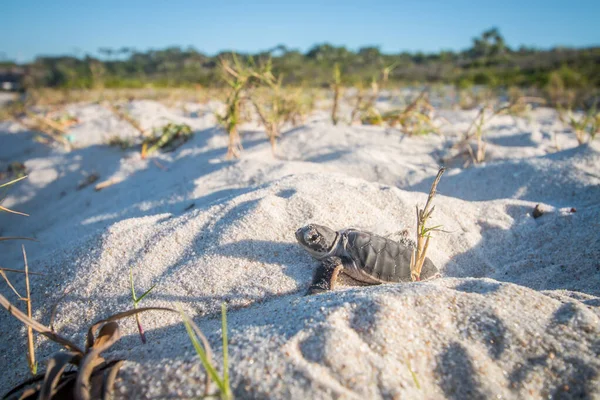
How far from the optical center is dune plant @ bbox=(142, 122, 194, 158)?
11.4 feet

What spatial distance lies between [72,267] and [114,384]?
90cm

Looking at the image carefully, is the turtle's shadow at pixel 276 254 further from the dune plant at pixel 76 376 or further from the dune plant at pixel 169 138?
the dune plant at pixel 169 138

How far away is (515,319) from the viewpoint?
0.97 m

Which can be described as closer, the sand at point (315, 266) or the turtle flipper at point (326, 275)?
the sand at point (315, 266)

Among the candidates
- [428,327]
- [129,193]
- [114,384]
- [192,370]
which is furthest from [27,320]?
[129,193]

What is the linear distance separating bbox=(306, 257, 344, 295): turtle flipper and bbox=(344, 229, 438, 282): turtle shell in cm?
6

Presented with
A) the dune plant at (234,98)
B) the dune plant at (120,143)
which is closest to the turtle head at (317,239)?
the dune plant at (234,98)

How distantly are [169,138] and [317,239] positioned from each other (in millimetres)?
2735

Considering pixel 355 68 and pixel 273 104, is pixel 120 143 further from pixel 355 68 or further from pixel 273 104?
pixel 355 68

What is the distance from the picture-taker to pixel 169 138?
3549mm

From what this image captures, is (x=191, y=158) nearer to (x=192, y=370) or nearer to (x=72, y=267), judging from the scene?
(x=72, y=267)

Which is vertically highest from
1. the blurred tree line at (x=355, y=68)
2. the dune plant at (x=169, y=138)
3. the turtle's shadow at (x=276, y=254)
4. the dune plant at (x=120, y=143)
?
the blurred tree line at (x=355, y=68)

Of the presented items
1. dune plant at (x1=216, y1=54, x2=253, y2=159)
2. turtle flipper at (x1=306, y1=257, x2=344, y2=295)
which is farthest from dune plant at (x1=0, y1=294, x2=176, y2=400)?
dune plant at (x1=216, y1=54, x2=253, y2=159)

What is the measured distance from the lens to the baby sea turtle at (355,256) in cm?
137
